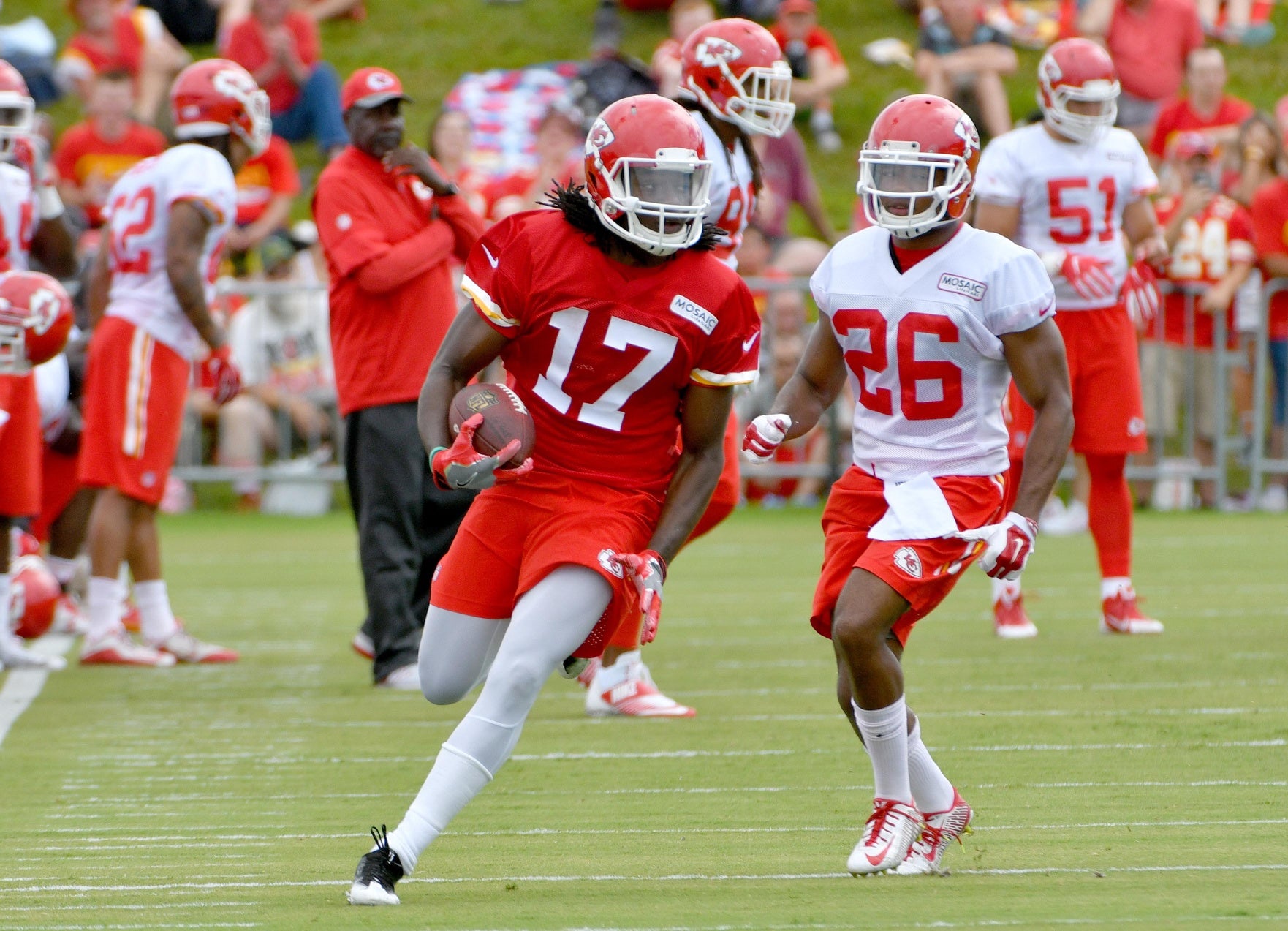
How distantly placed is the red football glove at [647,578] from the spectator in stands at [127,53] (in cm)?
1261

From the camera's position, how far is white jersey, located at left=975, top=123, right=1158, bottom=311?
807 cm

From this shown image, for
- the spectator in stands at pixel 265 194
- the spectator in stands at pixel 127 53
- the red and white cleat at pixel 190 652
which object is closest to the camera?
the red and white cleat at pixel 190 652

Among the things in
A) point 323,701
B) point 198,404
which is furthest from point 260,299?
point 323,701

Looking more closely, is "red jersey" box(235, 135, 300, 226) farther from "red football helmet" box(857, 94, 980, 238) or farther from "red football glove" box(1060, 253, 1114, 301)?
"red football helmet" box(857, 94, 980, 238)

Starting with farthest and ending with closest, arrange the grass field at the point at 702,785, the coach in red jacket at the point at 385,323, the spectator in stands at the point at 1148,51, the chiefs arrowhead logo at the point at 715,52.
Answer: the spectator in stands at the point at 1148,51, the coach in red jacket at the point at 385,323, the chiefs arrowhead logo at the point at 715,52, the grass field at the point at 702,785

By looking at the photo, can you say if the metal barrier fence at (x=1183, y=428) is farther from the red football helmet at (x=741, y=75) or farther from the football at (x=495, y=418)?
the football at (x=495, y=418)

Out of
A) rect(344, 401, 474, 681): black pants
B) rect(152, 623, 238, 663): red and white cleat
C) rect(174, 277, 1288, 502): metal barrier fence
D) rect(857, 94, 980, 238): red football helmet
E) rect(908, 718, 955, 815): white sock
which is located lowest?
rect(174, 277, 1288, 502): metal barrier fence

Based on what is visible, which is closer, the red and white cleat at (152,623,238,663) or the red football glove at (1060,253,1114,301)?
the red football glove at (1060,253,1114,301)

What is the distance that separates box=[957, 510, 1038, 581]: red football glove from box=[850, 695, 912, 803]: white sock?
0.38 meters

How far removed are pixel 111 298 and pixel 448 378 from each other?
13.0ft

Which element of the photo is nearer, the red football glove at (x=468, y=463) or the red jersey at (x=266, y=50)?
the red football glove at (x=468, y=463)

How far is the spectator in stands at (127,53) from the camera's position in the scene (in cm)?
1648

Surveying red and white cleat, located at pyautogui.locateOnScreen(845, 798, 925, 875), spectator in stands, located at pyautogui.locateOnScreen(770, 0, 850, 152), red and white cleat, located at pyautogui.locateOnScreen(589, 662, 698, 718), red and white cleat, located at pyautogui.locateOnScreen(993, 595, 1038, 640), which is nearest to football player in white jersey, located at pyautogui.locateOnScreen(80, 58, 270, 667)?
red and white cleat, located at pyautogui.locateOnScreen(589, 662, 698, 718)

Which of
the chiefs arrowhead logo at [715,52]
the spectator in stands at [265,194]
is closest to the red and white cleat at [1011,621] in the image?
the chiefs arrowhead logo at [715,52]
